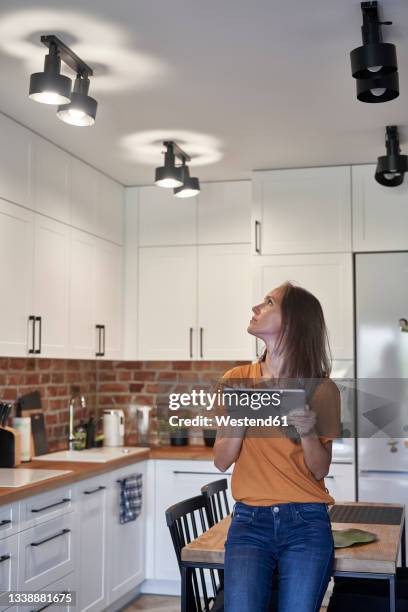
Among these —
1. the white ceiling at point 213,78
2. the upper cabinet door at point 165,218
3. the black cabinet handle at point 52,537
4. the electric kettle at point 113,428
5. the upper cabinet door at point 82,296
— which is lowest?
the black cabinet handle at point 52,537

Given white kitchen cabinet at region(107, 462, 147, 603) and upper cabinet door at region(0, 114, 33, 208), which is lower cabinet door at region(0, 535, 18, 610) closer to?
white kitchen cabinet at region(107, 462, 147, 603)

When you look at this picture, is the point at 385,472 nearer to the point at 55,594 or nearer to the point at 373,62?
the point at 55,594

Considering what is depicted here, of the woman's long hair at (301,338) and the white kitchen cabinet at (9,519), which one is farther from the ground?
the woman's long hair at (301,338)

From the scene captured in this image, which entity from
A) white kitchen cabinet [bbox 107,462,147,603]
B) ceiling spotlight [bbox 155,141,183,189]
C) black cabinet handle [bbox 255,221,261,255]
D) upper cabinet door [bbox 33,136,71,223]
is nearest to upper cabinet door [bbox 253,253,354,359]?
black cabinet handle [bbox 255,221,261,255]

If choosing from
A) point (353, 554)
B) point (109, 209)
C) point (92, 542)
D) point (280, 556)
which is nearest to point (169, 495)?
point (92, 542)

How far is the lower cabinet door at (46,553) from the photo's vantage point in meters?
3.10

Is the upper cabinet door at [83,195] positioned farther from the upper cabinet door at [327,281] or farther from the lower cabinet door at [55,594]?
the lower cabinet door at [55,594]

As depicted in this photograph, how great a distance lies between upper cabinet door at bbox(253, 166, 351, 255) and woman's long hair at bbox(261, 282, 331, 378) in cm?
241

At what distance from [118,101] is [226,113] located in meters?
0.53

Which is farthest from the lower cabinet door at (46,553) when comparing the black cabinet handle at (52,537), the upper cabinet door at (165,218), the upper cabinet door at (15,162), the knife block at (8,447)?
the upper cabinet door at (165,218)

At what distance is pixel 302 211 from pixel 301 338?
256 cm

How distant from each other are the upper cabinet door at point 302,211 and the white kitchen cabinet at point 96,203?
94 cm

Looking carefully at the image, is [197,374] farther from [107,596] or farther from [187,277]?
[107,596]

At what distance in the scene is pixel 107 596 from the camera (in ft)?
13.1
